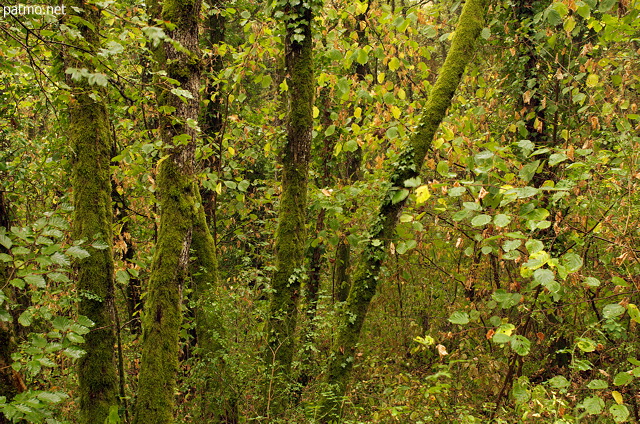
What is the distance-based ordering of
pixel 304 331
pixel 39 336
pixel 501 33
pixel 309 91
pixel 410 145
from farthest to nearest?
1. pixel 501 33
2. pixel 304 331
3. pixel 309 91
4. pixel 410 145
5. pixel 39 336

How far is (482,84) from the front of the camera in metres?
4.43

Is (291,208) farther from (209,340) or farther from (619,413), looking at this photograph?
(619,413)

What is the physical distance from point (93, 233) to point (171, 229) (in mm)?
649

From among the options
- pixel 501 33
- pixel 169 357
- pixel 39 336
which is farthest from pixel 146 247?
pixel 501 33

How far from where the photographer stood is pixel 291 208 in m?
4.33

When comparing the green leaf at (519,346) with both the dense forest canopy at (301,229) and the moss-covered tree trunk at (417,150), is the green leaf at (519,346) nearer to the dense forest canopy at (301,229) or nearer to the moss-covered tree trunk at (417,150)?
the dense forest canopy at (301,229)

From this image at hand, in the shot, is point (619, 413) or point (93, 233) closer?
point (619, 413)

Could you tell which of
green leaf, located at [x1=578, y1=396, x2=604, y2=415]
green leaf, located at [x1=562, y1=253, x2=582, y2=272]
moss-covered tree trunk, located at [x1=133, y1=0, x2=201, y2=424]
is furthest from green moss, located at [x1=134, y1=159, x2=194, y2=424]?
green leaf, located at [x1=578, y1=396, x2=604, y2=415]

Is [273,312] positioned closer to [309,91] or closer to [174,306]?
[174,306]

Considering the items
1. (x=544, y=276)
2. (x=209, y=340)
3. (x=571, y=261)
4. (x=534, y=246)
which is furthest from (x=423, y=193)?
(x=209, y=340)

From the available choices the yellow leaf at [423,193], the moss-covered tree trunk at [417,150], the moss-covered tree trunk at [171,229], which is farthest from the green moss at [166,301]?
the yellow leaf at [423,193]

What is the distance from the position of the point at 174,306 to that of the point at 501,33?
234 inches

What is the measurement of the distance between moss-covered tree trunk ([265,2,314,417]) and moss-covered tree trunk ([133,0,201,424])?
1.06 metres

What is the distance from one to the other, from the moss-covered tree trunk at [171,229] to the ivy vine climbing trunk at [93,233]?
353mm
